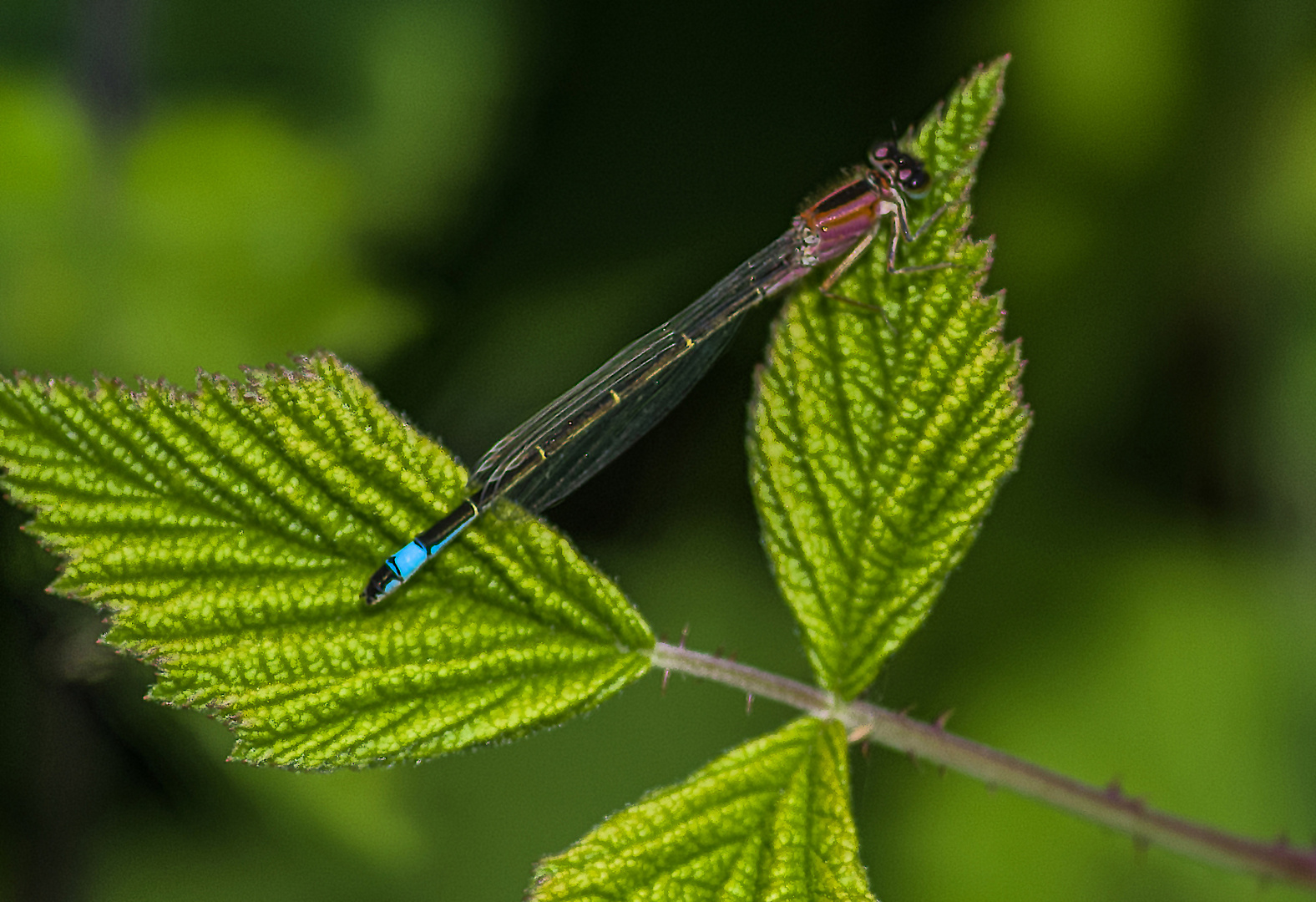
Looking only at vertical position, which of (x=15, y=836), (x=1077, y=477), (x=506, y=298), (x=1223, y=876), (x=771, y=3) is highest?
(x=771, y=3)

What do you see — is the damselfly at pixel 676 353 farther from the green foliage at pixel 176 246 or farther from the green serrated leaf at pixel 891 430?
the green foliage at pixel 176 246

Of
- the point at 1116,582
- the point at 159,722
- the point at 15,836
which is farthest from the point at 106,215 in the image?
the point at 1116,582

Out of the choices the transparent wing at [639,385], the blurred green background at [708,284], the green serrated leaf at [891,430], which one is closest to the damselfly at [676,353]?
the transparent wing at [639,385]

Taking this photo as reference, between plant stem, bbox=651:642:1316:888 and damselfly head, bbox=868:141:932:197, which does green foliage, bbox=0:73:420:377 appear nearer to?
damselfly head, bbox=868:141:932:197

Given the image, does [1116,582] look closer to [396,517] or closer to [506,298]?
[506,298]

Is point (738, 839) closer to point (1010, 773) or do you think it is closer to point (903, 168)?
point (1010, 773)
